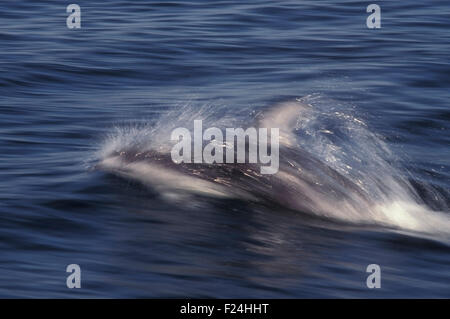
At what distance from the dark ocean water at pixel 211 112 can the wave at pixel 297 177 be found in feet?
0.52

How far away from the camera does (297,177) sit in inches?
409

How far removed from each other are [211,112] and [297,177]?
11.5 ft

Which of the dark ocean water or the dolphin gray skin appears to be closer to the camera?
the dark ocean water

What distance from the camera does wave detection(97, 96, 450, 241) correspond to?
1007 cm

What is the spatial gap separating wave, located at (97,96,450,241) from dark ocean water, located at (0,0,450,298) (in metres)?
0.16

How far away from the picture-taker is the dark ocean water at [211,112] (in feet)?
27.3

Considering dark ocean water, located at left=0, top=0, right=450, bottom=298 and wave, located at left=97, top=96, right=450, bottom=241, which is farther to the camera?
wave, located at left=97, top=96, right=450, bottom=241

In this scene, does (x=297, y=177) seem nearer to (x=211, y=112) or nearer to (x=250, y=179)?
(x=250, y=179)

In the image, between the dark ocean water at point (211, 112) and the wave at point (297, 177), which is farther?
the wave at point (297, 177)

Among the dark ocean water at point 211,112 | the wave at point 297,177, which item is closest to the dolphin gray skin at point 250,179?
the wave at point 297,177

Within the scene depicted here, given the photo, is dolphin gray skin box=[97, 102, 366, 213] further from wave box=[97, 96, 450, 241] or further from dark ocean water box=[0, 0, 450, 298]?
dark ocean water box=[0, 0, 450, 298]

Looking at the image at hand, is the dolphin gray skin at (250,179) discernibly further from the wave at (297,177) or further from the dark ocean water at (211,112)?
the dark ocean water at (211,112)

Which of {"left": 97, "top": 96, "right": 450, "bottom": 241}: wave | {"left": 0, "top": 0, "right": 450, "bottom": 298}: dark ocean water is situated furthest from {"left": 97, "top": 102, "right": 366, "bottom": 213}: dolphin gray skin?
{"left": 0, "top": 0, "right": 450, "bottom": 298}: dark ocean water
